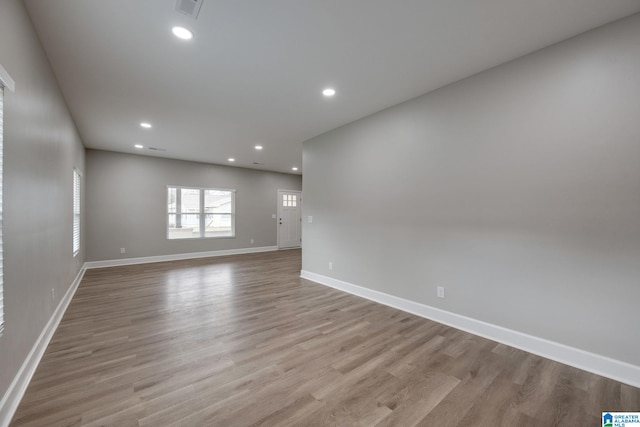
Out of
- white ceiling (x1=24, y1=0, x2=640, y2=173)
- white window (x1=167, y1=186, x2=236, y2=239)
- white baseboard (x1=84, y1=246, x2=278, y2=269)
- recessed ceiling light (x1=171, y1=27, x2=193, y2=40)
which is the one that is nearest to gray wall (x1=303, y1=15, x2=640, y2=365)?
white ceiling (x1=24, y1=0, x2=640, y2=173)

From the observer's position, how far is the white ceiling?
6.31 feet

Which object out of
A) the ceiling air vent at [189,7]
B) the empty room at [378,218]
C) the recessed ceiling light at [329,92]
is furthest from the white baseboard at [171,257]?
the ceiling air vent at [189,7]

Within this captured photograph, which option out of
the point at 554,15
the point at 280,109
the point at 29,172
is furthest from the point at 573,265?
the point at 29,172

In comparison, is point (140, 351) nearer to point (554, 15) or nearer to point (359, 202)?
point (359, 202)

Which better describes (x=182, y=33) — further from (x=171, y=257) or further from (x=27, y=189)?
(x=171, y=257)

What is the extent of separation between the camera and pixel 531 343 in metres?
2.42

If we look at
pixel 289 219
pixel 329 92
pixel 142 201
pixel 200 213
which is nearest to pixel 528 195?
pixel 329 92

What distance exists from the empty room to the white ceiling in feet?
0.08

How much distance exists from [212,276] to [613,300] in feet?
18.0

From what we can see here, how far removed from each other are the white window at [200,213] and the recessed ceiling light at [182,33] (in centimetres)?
561

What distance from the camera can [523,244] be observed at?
98.0 inches

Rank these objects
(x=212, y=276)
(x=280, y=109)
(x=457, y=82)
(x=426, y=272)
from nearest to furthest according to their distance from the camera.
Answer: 1. (x=457, y=82)
2. (x=426, y=272)
3. (x=280, y=109)
4. (x=212, y=276)

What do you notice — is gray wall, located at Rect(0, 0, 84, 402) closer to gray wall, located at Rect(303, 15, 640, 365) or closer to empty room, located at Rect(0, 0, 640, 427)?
empty room, located at Rect(0, 0, 640, 427)

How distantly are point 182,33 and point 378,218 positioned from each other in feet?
9.82
